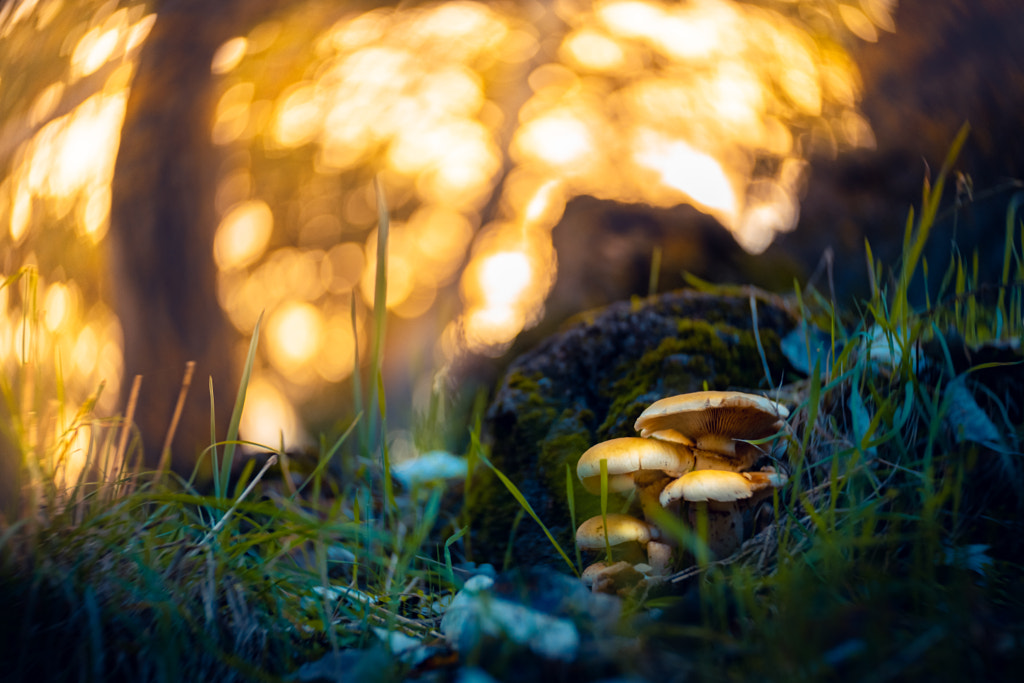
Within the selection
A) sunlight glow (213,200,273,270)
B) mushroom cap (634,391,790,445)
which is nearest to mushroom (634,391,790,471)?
mushroom cap (634,391,790,445)

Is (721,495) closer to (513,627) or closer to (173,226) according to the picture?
(513,627)

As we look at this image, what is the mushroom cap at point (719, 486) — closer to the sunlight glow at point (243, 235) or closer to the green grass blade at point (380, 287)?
the green grass blade at point (380, 287)

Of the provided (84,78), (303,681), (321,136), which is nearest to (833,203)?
(321,136)

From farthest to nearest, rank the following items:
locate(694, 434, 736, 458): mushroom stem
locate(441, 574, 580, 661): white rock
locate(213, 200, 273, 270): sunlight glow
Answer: locate(213, 200, 273, 270): sunlight glow
locate(694, 434, 736, 458): mushroom stem
locate(441, 574, 580, 661): white rock

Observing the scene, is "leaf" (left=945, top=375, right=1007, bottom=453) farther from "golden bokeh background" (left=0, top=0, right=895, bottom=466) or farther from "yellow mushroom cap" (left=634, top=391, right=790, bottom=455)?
"golden bokeh background" (left=0, top=0, right=895, bottom=466)

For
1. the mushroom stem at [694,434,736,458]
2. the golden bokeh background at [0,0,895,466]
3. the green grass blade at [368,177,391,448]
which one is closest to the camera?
the green grass blade at [368,177,391,448]

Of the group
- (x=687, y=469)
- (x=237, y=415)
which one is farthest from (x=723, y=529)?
(x=237, y=415)

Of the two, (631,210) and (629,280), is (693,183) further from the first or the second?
(629,280)

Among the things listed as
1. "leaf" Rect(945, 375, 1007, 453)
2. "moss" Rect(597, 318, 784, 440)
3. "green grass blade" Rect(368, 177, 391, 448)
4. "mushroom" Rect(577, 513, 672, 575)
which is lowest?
"mushroom" Rect(577, 513, 672, 575)

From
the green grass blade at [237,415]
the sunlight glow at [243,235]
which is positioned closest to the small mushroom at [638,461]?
the green grass blade at [237,415]
